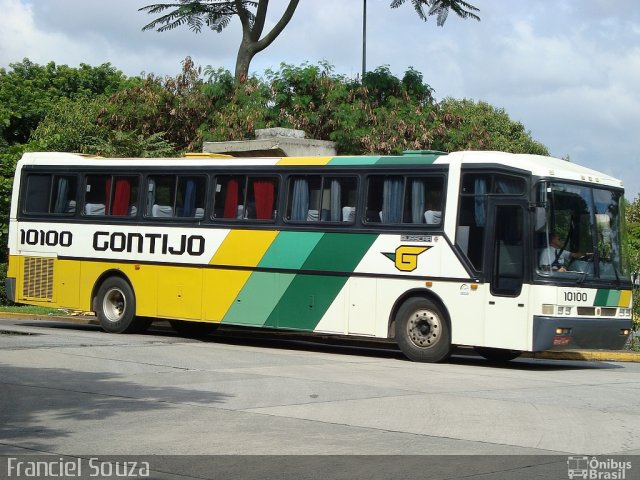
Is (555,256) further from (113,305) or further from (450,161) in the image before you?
(113,305)

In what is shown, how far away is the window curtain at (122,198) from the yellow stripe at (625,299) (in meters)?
9.48

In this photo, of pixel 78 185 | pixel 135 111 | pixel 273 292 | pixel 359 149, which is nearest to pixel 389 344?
pixel 273 292

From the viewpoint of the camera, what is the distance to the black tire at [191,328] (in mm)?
22812

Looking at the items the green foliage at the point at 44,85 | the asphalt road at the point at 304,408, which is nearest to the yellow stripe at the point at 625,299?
the asphalt road at the point at 304,408

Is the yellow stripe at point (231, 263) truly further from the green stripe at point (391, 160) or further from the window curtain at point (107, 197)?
the window curtain at point (107, 197)

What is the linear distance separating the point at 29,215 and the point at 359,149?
13830 mm

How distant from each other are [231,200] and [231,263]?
1.15 meters

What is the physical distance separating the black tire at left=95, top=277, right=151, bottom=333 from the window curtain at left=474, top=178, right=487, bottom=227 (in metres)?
7.48

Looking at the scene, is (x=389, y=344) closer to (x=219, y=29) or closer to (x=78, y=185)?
(x=78, y=185)

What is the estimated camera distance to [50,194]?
22562 mm

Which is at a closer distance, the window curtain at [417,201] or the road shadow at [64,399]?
the road shadow at [64,399]

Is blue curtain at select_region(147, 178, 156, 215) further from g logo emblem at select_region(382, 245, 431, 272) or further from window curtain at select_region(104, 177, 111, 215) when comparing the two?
g logo emblem at select_region(382, 245, 431, 272)

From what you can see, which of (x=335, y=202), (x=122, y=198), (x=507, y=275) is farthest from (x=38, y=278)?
(x=507, y=275)

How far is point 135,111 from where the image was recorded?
36.8 meters
